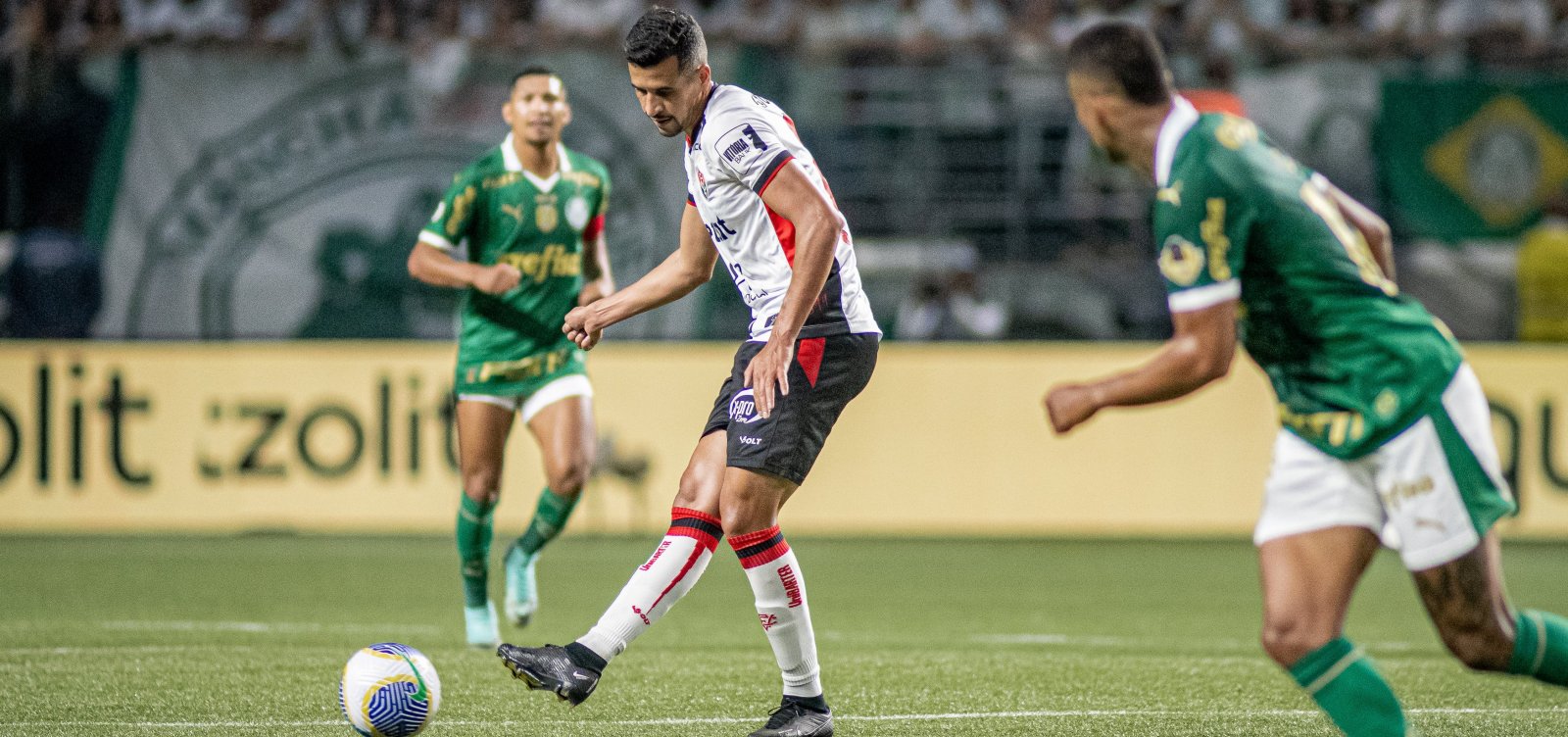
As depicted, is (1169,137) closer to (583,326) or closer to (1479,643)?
(1479,643)

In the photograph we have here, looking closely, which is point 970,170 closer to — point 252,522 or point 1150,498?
point 1150,498

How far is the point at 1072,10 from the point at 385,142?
5.95 metres

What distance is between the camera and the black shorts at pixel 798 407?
520 centimetres

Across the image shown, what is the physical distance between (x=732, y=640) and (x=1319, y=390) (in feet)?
14.3

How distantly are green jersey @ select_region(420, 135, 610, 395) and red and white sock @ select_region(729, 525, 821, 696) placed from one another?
2.67 m

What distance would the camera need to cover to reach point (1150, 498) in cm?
1250

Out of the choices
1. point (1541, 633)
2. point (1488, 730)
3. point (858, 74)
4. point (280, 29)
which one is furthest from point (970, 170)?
point (1541, 633)

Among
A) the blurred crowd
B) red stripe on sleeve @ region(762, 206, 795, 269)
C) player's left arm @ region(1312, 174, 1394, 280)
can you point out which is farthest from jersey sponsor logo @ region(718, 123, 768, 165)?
the blurred crowd

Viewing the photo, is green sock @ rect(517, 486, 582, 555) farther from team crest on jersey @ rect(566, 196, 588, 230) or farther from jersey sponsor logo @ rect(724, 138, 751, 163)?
jersey sponsor logo @ rect(724, 138, 751, 163)

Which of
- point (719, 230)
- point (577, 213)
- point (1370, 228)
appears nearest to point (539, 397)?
point (577, 213)

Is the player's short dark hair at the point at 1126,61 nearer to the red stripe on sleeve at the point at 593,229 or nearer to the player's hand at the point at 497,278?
the player's hand at the point at 497,278

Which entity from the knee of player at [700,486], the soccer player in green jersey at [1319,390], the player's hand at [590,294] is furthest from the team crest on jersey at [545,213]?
the soccer player in green jersey at [1319,390]

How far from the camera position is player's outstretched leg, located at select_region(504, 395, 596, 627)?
7.71 m

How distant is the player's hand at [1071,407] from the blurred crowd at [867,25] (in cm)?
1067
